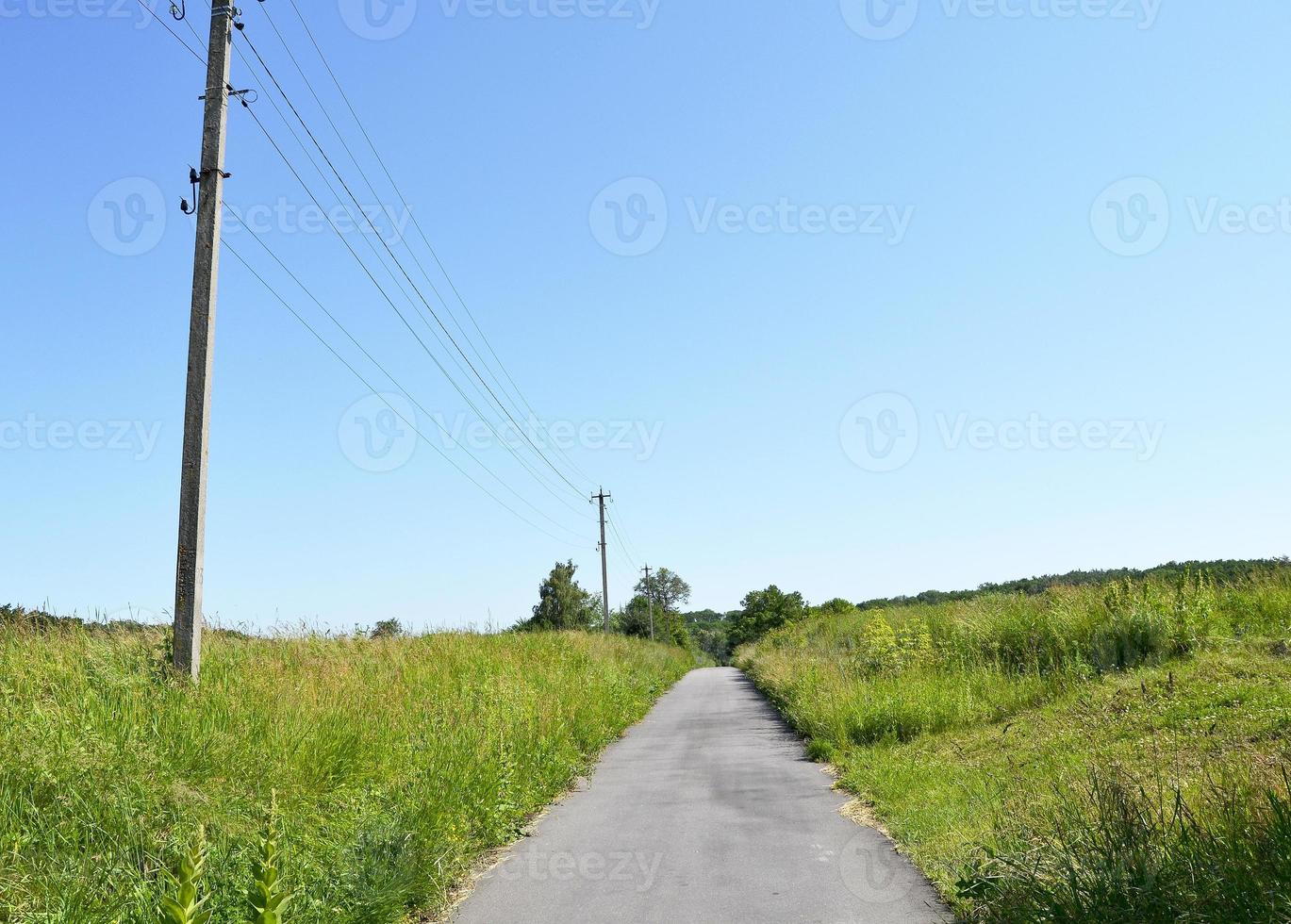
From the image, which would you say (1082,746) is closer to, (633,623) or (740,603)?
(633,623)

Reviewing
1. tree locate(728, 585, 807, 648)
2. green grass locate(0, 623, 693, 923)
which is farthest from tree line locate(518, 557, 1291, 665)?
green grass locate(0, 623, 693, 923)

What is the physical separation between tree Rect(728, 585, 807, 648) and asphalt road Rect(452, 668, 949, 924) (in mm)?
90465

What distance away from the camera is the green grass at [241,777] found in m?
5.04

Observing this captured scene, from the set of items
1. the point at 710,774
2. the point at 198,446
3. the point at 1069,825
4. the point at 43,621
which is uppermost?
the point at 198,446

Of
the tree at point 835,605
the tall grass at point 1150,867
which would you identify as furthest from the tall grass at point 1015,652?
the tree at point 835,605

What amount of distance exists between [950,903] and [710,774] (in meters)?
6.45

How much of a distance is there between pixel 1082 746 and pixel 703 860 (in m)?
5.24

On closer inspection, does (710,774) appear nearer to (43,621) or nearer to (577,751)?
(577,751)

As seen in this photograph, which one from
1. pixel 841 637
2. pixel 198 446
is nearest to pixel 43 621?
pixel 198 446

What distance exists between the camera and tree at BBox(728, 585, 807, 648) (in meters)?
103

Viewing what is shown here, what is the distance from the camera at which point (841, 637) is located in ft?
104

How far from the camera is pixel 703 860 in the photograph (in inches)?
297

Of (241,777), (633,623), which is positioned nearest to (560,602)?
(633,623)

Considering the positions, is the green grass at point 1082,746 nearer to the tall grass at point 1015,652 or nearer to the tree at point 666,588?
the tall grass at point 1015,652
